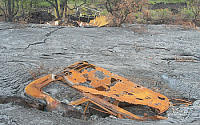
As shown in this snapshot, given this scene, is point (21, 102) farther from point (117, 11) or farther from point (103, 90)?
point (117, 11)

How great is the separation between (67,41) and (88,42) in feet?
1.99

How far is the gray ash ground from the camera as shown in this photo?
2611 millimetres

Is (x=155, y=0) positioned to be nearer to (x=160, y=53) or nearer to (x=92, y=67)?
(x=160, y=53)

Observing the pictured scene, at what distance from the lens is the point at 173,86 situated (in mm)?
3639

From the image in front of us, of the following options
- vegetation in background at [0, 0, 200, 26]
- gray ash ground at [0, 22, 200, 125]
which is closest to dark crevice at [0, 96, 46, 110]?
gray ash ground at [0, 22, 200, 125]

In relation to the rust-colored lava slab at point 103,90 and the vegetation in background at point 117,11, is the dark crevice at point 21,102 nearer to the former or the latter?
the rust-colored lava slab at point 103,90

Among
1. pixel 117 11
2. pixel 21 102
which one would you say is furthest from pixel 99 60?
pixel 117 11

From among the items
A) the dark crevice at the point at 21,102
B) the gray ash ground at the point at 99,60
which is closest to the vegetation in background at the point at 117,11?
the gray ash ground at the point at 99,60

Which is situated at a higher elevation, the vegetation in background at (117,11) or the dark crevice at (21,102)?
the vegetation in background at (117,11)

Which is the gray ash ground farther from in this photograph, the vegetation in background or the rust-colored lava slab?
the vegetation in background

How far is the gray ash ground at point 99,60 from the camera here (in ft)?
8.57

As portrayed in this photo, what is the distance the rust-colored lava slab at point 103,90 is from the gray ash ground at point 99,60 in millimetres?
123

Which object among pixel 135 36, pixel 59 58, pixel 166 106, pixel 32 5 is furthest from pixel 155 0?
pixel 166 106

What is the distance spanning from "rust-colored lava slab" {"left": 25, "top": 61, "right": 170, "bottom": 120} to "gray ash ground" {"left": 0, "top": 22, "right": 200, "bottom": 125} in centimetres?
12
